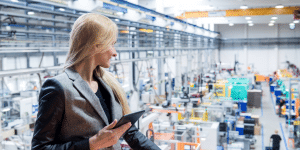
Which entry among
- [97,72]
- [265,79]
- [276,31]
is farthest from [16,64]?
[276,31]

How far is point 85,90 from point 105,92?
0.42ft

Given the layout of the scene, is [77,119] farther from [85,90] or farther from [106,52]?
[106,52]

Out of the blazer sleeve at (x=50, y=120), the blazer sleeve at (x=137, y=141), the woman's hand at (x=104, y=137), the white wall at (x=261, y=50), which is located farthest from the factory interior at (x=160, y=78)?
the white wall at (x=261, y=50)

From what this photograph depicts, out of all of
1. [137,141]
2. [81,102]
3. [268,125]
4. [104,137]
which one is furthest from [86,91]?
[268,125]

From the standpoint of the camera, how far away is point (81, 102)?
79 centimetres

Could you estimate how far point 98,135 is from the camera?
76 cm

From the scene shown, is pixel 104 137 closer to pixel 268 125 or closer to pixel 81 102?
pixel 81 102

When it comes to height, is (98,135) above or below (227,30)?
below

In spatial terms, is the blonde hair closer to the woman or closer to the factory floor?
the woman

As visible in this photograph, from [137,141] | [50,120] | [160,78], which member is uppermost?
[50,120]

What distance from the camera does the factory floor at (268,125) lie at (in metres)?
9.01

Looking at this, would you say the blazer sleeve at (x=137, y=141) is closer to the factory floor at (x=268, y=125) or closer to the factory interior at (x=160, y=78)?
the factory interior at (x=160, y=78)

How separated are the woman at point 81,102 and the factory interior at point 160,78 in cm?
6

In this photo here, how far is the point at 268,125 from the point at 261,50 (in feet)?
41.6
